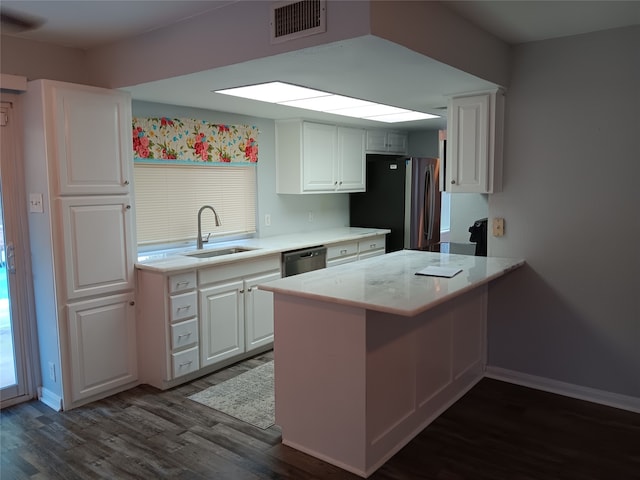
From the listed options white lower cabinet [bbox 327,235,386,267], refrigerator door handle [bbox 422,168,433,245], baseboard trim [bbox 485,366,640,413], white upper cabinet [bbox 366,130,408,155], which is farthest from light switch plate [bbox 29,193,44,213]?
refrigerator door handle [bbox 422,168,433,245]

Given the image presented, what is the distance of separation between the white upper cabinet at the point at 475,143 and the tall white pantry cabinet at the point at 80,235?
90.4 inches

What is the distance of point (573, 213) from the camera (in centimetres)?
334

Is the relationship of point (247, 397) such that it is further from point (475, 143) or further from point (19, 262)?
point (475, 143)

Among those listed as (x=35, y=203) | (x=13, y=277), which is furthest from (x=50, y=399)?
(x=35, y=203)

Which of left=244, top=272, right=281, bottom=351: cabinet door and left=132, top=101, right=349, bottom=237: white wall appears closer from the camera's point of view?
left=244, top=272, right=281, bottom=351: cabinet door

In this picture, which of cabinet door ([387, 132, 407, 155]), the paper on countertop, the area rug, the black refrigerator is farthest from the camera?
cabinet door ([387, 132, 407, 155])

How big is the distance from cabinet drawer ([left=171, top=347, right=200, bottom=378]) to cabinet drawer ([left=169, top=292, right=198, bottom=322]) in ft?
0.84

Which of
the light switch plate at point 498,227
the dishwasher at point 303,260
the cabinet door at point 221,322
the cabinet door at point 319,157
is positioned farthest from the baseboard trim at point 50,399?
the light switch plate at point 498,227

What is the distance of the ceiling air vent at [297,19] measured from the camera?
7.50ft

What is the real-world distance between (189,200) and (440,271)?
7.47 feet

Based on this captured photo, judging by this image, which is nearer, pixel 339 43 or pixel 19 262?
pixel 339 43

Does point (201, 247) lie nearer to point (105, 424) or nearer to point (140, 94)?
point (140, 94)

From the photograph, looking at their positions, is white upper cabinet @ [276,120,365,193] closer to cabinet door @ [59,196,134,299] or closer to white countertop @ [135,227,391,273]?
white countertop @ [135,227,391,273]

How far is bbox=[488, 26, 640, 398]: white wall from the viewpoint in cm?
314
